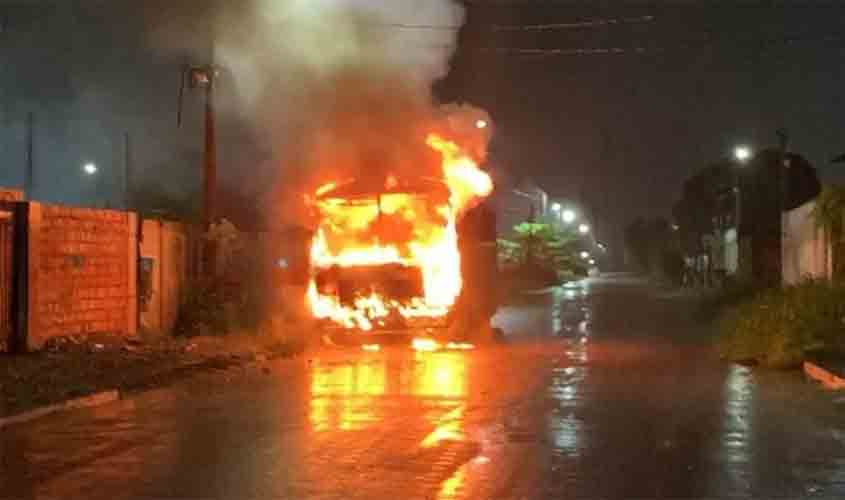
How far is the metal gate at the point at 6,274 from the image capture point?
18312mm

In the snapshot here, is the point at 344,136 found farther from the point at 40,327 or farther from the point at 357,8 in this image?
the point at 40,327

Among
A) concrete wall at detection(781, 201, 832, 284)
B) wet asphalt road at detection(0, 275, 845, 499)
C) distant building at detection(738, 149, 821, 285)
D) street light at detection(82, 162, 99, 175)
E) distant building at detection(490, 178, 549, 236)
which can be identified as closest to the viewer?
wet asphalt road at detection(0, 275, 845, 499)

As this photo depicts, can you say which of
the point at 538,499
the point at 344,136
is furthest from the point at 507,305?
the point at 538,499

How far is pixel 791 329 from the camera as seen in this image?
19.6 m

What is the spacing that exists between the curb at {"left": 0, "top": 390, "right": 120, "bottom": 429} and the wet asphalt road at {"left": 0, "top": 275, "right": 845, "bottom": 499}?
0.18 meters

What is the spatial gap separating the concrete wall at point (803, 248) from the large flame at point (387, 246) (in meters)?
8.59

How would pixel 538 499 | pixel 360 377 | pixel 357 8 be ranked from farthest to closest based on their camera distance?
pixel 357 8
pixel 360 377
pixel 538 499

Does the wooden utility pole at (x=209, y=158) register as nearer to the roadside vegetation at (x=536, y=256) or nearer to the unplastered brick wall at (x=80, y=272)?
the unplastered brick wall at (x=80, y=272)

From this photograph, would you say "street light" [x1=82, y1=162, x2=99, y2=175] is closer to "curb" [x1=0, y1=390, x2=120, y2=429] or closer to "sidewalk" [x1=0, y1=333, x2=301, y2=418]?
"sidewalk" [x1=0, y1=333, x2=301, y2=418]

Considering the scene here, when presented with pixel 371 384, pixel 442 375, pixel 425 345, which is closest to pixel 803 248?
pixel 425 345

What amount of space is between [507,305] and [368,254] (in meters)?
21.8

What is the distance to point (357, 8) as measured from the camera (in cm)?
2545

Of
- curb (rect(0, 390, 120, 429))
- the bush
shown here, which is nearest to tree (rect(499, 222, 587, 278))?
the bush

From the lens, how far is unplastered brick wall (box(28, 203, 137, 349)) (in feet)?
62.3
